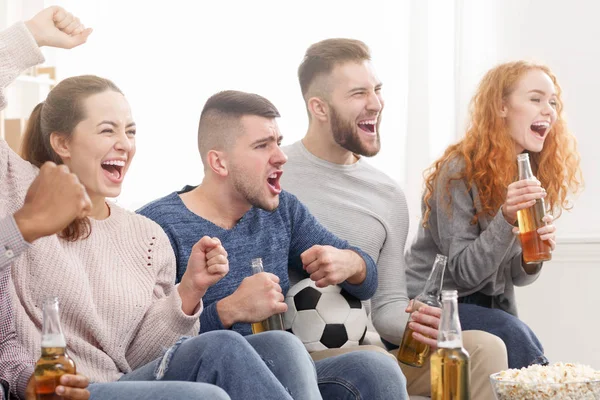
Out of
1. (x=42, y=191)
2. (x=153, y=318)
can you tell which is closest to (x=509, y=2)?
(x=153, y=318)

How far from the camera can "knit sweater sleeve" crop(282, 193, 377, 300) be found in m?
2.38

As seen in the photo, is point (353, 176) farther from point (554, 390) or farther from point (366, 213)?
point (554, 390)

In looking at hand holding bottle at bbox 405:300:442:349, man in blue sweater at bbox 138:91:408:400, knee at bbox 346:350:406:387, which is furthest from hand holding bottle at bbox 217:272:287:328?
hand holding bottle at bbox 405:300:442:349

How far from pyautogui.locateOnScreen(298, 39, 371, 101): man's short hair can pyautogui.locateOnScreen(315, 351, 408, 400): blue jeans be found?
1.01m

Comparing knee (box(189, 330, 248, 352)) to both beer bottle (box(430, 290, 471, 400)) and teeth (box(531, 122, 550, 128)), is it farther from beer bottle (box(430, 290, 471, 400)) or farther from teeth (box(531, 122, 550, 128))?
teeth (box(531, 122, 550, 128))

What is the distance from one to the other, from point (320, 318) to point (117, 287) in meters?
0.58

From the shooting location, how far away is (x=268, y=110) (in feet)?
7.86

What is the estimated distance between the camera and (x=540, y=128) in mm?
2748

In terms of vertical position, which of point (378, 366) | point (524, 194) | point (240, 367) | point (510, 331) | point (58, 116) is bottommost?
point (510, 331)

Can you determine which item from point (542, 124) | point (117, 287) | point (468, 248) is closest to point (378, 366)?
point (117, 287)

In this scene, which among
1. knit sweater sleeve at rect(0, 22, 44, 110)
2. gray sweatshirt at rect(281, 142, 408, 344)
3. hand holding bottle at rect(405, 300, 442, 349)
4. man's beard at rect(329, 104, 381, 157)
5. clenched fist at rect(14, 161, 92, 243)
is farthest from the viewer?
man's beard at rect(329, 104, 381, 157)

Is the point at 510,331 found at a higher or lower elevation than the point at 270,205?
lower

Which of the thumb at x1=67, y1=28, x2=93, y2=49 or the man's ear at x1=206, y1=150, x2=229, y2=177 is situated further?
the man's ear at x1=206, y1=150, x2=229, y2=177

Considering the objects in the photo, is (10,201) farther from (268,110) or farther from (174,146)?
(174,146)
